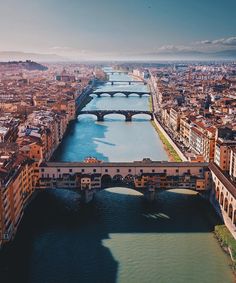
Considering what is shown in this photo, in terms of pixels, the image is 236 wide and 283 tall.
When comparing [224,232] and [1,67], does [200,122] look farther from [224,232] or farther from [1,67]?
[1,67]

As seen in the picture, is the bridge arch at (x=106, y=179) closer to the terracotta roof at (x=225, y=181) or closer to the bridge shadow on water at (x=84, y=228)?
the bridge shadow on water at (x=84, y=228)

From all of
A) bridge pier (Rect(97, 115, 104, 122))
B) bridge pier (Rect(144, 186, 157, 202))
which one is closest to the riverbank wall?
bridge pier (Rect(144, 186, 157, 202))

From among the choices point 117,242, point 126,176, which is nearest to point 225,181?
point 126,176

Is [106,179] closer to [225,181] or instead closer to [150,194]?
[150,194]

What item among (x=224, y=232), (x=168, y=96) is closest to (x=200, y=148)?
(x=224, y=232)

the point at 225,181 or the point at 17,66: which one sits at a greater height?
the point at 17,66

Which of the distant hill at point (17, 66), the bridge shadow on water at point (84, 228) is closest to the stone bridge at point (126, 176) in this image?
the bridge shadow on water at point (84, 228)
